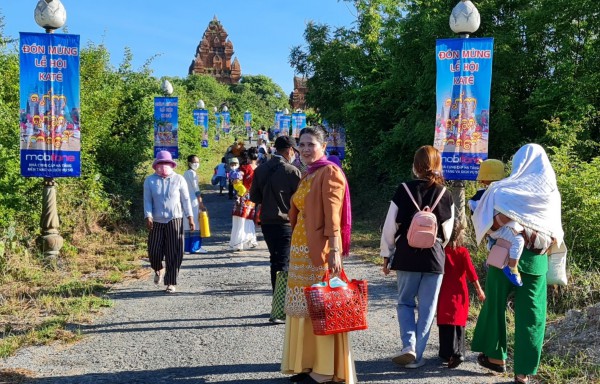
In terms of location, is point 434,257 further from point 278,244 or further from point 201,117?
point 201,117

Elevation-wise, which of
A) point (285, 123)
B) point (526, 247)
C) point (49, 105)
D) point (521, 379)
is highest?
point (285, 123)

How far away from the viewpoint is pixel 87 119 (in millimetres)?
12703

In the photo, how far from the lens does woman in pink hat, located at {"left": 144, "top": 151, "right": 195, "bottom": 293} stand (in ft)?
25.6

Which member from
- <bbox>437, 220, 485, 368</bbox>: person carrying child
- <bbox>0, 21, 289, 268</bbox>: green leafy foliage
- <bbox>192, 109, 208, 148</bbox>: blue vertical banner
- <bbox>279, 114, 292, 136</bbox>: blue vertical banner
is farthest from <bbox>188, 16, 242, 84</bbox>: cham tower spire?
<bbox>437, 220, 485, 368</bbox>: person carrying child

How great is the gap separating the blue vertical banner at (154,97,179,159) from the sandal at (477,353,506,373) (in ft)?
39.7

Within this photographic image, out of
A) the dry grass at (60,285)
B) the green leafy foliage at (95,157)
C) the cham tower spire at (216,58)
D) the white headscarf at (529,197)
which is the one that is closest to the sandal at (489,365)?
the white headscarf at (529,197)

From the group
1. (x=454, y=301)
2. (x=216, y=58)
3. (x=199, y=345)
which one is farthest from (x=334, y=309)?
(x=216, y=58)

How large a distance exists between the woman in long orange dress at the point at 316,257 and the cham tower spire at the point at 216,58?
95.8 metres

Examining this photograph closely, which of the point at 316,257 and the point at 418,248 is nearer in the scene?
the point at 316,257

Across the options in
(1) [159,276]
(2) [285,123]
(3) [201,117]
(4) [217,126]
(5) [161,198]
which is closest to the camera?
(5) [161,198]

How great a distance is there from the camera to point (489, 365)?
4.82m

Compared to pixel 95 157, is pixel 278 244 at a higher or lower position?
lower

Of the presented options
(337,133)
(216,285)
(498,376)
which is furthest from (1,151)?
(337,133)

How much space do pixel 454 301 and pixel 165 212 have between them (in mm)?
4046
